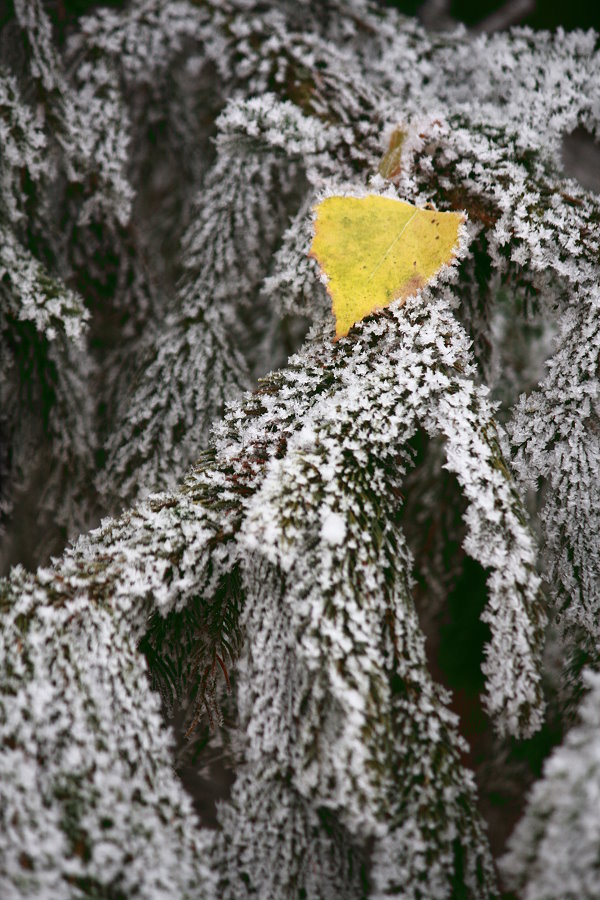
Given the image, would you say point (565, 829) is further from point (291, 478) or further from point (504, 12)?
point (504, 12)

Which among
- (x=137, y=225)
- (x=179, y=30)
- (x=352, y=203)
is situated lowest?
(x=352, y=203)

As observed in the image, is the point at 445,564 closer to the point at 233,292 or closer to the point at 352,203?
the point at 233,292

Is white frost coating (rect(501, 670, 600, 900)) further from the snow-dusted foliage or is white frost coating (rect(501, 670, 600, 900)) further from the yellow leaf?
the yellow leaf

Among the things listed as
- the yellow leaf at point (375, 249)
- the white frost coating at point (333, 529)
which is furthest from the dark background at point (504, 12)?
the white frost coating at point (333, 529)

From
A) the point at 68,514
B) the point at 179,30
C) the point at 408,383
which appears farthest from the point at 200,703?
the point at 179,30

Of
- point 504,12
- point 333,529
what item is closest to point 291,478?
point 333,529

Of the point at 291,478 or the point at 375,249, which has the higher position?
the point at 375,249
